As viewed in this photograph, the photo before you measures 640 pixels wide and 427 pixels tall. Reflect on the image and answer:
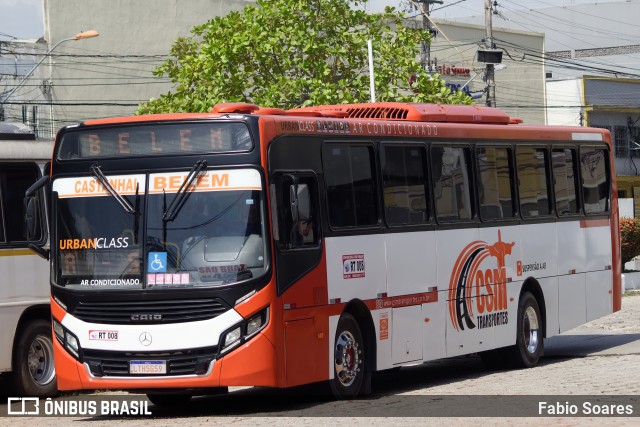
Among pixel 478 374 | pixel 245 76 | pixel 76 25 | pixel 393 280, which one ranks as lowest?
pixel 478 374

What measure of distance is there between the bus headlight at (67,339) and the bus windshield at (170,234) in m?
0.48

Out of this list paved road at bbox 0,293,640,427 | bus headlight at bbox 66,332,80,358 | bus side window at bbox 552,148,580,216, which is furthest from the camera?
bus side window at bbox 552,148,580,216

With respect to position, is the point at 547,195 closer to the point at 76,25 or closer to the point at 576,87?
the point at 76,25

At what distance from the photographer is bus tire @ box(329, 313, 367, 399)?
1335 centimetres

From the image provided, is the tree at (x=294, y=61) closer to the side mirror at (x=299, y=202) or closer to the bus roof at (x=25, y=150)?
the bus roof at (x=25, y=150)

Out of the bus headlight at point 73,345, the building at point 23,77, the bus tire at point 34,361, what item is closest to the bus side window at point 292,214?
the bus headlight at point 73,345

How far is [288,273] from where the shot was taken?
12.5m

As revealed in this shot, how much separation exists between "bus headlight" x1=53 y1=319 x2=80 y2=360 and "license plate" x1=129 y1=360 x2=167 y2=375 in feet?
2.38

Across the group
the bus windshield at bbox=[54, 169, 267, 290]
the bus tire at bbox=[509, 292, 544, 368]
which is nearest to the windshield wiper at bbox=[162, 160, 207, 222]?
the bus windshield at bbox=[54, 169, 267, 290]

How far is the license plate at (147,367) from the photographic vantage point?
12.2m

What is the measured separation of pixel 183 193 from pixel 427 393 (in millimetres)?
3817

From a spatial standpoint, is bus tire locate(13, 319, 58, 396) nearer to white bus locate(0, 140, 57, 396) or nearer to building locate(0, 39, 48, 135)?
white bus locate(0, 140, 57, 396)

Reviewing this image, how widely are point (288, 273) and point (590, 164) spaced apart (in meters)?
8.40

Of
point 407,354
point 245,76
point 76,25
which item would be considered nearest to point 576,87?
point 76,25
